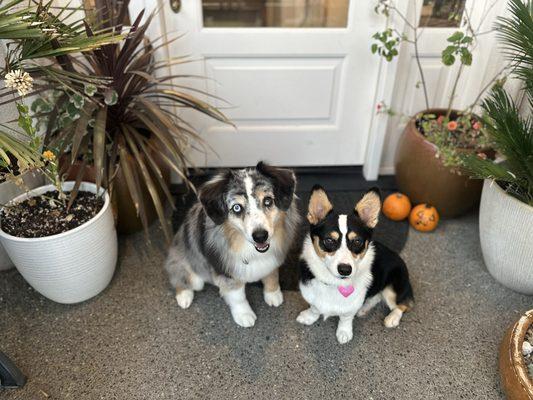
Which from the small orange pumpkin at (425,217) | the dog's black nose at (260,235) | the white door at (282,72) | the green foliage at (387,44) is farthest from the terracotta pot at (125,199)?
the small orange pumpkin at (425,217)

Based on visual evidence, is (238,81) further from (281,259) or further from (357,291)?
(357,291)

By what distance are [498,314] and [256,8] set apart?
2079 millimetres

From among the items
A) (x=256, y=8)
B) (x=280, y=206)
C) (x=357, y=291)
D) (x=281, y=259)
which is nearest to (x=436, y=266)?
(x=357, y=291)

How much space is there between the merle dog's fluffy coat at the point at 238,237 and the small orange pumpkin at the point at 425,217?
0.95m

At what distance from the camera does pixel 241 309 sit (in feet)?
6.04

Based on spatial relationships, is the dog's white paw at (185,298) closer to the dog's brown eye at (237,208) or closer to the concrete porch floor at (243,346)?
the concrete porch floor at (243,346)

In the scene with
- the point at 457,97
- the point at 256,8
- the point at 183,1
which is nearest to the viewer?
the point at 183,1

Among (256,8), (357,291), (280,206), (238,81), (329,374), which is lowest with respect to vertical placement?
(329,374)

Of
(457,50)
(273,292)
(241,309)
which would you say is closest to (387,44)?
(457,50)

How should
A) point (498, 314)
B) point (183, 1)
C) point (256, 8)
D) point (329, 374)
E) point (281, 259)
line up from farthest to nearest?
point (256, 8) < point (183, 1) < point (498, 314) < point (281, 259) < point (329, 374)

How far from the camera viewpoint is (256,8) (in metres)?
2.33

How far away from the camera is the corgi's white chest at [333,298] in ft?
5.30

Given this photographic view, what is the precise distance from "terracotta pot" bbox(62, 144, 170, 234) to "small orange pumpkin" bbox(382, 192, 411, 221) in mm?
1365

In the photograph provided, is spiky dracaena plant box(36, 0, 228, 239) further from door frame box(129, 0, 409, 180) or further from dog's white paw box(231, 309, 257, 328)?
dog's white paw box(231, 309, 257, 328)
